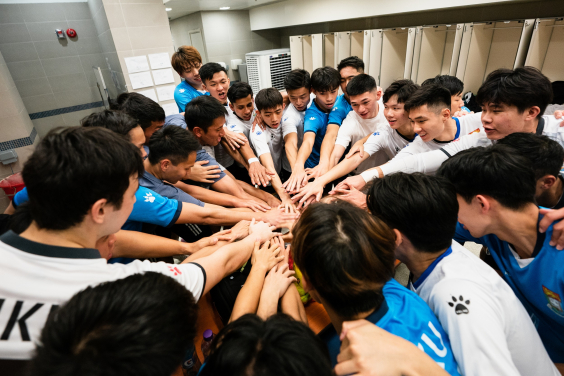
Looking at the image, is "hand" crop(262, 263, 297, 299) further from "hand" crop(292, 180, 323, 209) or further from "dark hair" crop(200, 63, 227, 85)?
"dark hair" crop(200, 63, 227, 85)

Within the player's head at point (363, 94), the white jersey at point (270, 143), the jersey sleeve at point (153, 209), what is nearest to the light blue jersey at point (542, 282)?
the player's head at point (363, 94)

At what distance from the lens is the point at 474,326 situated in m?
0.81

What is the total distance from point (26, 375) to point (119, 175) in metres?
0.53

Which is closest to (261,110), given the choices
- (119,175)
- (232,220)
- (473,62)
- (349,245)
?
(232,220)

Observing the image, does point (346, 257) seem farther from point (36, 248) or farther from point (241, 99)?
point (241, 99)

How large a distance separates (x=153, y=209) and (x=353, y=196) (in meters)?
1.21

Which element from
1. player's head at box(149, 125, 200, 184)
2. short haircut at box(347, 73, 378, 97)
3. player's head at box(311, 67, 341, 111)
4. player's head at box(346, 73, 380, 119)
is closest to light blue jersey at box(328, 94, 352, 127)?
player's head at box(311, 67, 341, 111)

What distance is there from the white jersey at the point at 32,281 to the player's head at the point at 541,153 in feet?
5.82

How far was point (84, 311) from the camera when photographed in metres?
0.54

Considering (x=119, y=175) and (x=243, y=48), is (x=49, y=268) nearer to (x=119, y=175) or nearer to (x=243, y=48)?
(x=119, y=175)

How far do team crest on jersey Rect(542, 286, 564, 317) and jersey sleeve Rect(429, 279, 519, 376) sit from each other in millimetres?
367

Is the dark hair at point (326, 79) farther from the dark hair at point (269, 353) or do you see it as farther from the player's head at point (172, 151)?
the dark hair at point (269, 353)

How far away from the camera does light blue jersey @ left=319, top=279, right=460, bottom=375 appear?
0.81 m

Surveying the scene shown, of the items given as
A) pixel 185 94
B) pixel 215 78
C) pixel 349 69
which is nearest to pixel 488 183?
pixel 349 69
